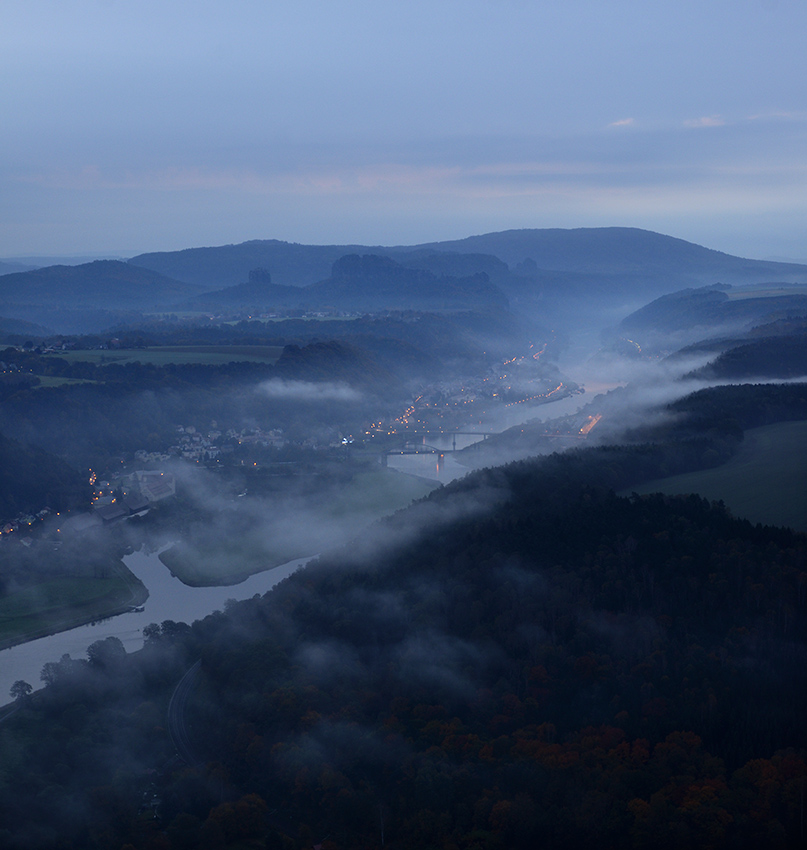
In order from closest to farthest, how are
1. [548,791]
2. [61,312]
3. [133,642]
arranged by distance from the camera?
[548,791] → [133,642] → [61,312]

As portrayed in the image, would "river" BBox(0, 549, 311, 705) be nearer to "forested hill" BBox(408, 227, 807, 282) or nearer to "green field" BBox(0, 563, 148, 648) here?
"green field" BBox(0, 563, 148, 648)

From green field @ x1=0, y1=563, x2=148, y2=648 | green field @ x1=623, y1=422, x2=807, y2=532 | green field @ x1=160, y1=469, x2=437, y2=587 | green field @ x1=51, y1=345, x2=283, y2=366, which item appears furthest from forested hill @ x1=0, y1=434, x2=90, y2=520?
green field @ x1=623, y1=422, x2=807, y2=532

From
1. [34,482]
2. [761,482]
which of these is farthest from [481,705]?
[34,482]

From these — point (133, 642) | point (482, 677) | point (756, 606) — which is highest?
point (756, 606)

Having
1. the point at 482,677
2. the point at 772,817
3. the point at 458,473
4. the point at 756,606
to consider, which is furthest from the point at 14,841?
the point at 458,473

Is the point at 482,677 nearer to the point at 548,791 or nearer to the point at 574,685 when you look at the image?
the point at 574,685

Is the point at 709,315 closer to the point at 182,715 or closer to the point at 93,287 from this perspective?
the point at 182,715

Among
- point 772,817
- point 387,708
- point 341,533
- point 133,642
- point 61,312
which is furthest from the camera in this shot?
point 61,312

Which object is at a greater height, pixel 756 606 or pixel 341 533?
pixel 756 606

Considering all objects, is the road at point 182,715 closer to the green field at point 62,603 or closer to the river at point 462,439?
the green field at point 62,603
